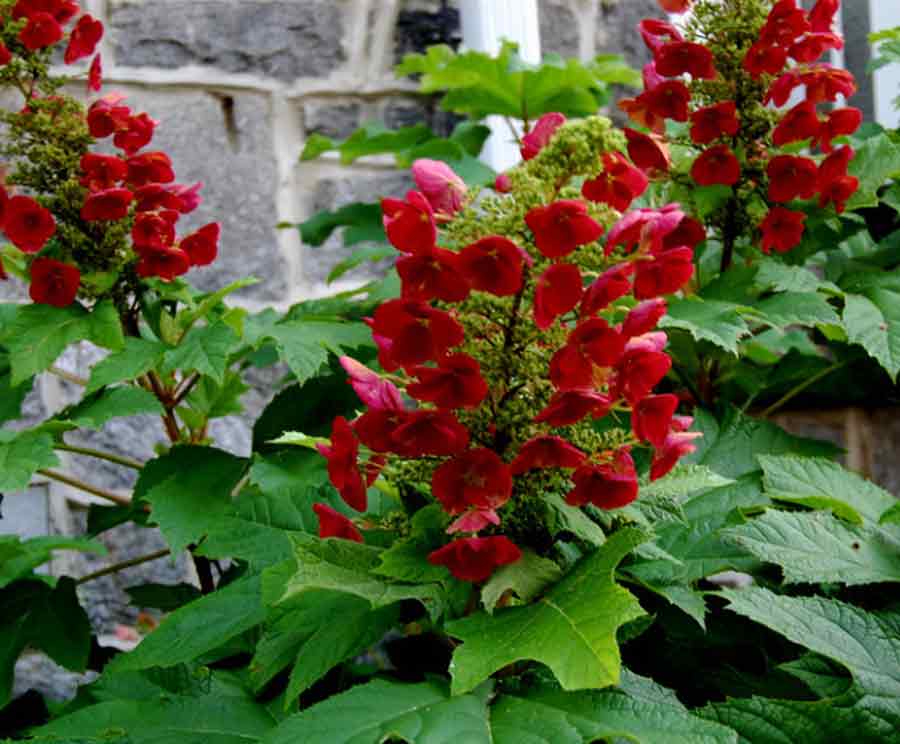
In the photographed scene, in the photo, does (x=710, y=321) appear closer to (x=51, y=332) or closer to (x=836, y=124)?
(x=836, y=124)

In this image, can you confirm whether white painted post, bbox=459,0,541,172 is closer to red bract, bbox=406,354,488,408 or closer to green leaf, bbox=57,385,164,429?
green leaf, bbox=57,385,164,429

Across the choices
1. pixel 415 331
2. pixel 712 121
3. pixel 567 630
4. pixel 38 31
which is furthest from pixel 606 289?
pixel 38 31

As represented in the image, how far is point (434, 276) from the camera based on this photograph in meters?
0.77

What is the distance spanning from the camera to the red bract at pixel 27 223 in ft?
4.14

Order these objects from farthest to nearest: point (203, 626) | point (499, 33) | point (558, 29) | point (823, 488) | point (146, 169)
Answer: point (558, 29) < point (499, 33) < point (146, 169) < point (823, 488) < point (203, 626)

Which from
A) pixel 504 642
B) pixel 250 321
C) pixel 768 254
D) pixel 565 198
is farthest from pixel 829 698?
pixel 250 321

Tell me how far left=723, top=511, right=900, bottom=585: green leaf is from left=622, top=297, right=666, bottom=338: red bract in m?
0.28

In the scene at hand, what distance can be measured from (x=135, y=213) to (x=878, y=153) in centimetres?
98

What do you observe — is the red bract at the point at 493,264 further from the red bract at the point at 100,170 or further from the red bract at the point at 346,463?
the red bract at the point at 100,170

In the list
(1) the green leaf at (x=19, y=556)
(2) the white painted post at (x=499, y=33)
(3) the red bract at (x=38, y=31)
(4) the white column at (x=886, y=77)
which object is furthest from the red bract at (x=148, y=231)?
(4) the white column at (x=886, y=77)

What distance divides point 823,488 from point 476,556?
Result: 50cm

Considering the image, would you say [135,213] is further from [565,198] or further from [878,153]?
[878,153]

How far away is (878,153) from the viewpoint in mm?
1382

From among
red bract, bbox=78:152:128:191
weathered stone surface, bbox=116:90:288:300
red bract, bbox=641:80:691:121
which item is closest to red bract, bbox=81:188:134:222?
red bract, bbox=78:152:128:191
